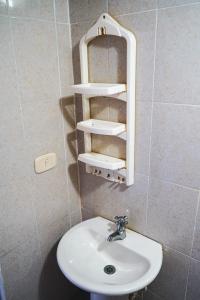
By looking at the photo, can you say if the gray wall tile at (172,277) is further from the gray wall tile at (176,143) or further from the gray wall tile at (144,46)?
the gray wall tile at (144,46)

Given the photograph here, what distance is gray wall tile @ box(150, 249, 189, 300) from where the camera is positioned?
1086 mm

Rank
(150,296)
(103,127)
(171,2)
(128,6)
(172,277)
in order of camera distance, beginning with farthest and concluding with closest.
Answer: (150,296)
(172,277)
(103,127)
(128,6)
(171,2)

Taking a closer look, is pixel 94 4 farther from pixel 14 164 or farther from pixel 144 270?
pixel 144 270

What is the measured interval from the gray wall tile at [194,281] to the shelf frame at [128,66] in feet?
1.52

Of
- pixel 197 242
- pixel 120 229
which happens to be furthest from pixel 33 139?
pixel 197 242

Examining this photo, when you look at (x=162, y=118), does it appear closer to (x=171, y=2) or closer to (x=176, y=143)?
(x=176, y=143)

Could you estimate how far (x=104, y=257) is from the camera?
3.98 feet

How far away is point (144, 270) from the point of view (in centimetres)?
103

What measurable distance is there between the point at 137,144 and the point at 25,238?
0.72m

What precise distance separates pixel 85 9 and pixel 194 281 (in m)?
1.35

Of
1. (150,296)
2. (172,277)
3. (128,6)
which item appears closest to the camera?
(128,6)

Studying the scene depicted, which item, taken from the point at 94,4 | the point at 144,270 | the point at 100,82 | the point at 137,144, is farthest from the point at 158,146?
the point at 94,4

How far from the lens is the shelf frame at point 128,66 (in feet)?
3.05

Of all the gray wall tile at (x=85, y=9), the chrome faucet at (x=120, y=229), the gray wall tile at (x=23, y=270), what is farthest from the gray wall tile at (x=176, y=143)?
the gray wall tile at (x=23, y=270)
